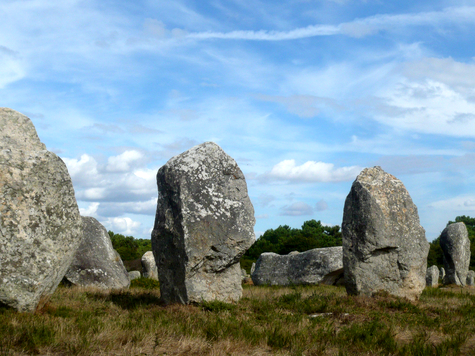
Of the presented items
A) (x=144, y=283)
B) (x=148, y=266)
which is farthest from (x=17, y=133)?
(x=148, y=266)

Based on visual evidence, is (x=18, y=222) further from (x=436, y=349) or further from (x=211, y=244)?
(x=436, y=349)

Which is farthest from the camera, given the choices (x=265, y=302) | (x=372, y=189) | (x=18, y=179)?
(x=372, y=189)

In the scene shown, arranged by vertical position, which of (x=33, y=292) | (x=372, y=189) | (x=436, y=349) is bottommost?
(x=436, y=349)

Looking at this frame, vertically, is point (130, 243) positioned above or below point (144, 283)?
above

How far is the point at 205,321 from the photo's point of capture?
7.52 m

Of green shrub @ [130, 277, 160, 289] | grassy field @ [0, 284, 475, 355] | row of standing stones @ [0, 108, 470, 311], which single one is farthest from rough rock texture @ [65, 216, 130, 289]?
grassy field @ [0, 284, 475, 355]

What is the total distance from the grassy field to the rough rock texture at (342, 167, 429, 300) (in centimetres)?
117

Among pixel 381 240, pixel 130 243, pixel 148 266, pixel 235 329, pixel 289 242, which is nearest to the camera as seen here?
pixel 235 329

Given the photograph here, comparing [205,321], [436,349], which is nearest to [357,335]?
[436,349]

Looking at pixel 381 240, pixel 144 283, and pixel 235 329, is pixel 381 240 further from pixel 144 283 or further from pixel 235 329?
pixel 144 283

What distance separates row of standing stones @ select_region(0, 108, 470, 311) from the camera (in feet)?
25.1

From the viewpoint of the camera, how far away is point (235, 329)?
7055 millimetres

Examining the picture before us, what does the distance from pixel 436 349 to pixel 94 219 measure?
11934 mm

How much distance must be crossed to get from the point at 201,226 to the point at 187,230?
292 millimetres
